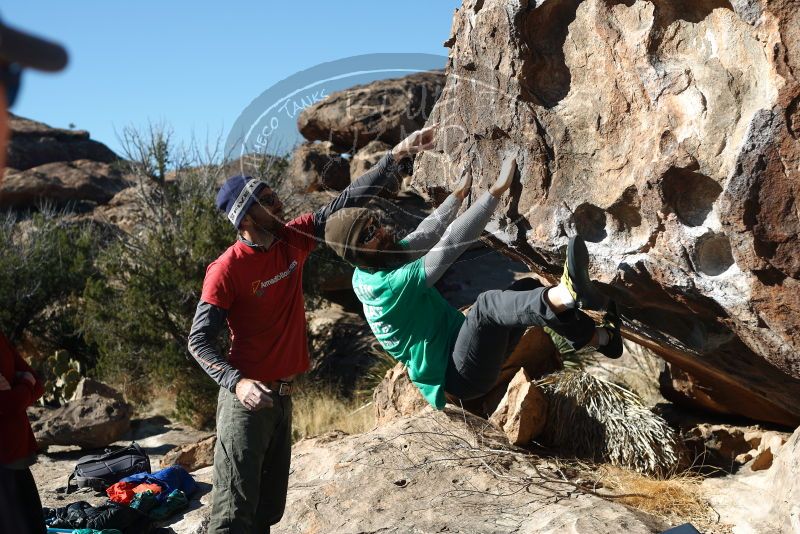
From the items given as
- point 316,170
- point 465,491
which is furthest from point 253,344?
point 316,170

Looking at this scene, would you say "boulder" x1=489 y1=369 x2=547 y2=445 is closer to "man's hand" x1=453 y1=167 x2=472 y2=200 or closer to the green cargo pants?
"man's hand" x1=453 y1=167 x2=472 y2=200

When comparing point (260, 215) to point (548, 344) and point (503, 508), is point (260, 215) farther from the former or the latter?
point (548, 344)

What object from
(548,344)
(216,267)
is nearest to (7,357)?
(216,267)

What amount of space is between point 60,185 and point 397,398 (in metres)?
16.2

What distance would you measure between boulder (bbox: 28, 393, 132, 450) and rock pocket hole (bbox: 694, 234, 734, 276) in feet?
26.4

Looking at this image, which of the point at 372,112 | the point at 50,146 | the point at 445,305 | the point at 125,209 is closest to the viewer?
the point at 445,305

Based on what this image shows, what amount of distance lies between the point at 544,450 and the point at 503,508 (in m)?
1.38

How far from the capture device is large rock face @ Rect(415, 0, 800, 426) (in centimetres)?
391

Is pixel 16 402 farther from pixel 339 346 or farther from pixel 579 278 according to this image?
pixel 339 346

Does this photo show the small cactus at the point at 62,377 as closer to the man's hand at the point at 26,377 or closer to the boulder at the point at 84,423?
the boulder at the point at 84,423

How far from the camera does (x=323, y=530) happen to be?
18.6 feet

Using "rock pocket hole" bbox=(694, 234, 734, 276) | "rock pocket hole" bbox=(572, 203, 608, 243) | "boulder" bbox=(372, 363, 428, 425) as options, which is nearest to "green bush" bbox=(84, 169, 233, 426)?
"boulder" bbox=(372, 363, 428, 425)

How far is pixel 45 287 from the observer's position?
49.8ft

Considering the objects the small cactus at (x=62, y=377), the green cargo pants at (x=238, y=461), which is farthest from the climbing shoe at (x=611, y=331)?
the small cactus at (x=62, y=377)
